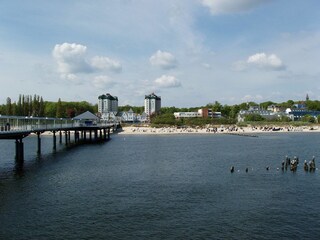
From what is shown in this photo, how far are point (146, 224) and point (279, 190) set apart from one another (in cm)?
1820

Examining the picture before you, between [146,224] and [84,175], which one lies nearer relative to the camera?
[146,224]

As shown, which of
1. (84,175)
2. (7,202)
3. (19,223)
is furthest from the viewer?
(84,175)

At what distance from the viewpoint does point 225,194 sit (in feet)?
120

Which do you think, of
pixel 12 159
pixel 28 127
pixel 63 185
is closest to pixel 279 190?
pixel 63 185

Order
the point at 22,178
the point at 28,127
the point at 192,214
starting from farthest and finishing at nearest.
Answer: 1. the point at 28,127
2. the point at 22,178
3. the point at 192,214

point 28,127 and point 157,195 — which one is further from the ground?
point 28,127

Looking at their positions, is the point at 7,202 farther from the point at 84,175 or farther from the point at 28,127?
the point at 28,127

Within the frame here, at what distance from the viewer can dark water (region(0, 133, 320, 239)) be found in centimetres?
2605

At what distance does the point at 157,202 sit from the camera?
33.5 m

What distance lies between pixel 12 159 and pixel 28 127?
7.65 meters

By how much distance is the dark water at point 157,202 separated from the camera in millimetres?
26047

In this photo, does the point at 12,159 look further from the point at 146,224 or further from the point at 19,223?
the point at 146,224

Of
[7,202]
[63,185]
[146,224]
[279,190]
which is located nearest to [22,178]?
[63,185]

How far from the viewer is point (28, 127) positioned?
6062 centimetres
